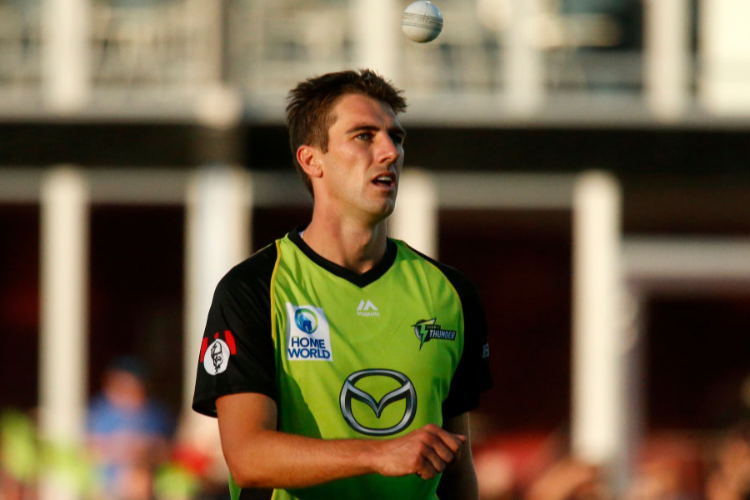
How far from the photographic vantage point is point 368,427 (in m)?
3.26

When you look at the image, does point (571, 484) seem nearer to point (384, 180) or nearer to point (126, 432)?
point (126, 432)

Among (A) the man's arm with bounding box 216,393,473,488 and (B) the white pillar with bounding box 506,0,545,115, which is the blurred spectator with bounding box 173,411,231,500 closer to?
(B) the white pillar with bounding box 506,0,545,115

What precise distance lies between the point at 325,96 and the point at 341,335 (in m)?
0.66

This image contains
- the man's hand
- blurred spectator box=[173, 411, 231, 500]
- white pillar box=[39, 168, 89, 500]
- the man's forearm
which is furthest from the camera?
white pillar box=[39, 168, 89, 500]

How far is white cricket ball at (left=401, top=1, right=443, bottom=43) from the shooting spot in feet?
13.6

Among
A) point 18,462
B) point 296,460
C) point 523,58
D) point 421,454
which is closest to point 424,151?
point 523,58

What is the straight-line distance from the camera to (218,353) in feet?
10.7

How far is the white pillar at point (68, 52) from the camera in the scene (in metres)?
12.2

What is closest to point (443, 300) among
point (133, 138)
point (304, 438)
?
point (304, 438)

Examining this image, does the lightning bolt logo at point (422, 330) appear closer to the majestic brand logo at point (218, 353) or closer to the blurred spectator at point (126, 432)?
the majestic brand logo at point (218, 353)

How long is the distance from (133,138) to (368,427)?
30.2ft

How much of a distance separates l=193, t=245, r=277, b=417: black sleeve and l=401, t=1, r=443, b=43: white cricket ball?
116cm

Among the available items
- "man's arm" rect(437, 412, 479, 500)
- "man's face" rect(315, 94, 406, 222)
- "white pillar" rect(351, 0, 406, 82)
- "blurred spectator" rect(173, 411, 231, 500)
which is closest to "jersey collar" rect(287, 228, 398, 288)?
"man's face" rect(315, 94, 406, 222)

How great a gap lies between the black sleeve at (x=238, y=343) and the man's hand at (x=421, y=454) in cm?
45
